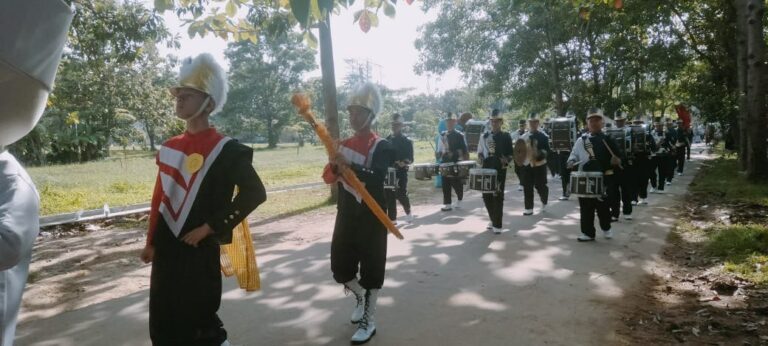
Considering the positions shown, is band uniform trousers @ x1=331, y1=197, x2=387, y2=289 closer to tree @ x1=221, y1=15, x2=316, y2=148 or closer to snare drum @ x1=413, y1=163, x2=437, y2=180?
snare drum @ x1=413, y1=163, x2=437, y2=180

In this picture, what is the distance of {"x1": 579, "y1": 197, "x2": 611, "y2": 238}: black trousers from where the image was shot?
7285mm

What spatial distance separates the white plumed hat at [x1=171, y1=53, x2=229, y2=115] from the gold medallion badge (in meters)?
0.34

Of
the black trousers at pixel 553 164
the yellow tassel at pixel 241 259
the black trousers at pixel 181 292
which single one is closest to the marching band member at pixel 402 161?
the yellow tassel at pixel 241 259

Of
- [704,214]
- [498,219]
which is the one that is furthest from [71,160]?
[704,214]

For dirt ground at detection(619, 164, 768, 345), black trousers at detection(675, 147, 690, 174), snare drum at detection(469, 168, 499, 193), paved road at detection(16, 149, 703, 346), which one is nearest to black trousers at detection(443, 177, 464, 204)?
snare drum at detection(469, 168, 499, 193)

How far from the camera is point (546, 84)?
25.0 m

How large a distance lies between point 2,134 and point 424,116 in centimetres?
4818

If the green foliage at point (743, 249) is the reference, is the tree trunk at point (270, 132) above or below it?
above

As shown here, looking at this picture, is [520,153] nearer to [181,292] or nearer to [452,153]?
[452,153]

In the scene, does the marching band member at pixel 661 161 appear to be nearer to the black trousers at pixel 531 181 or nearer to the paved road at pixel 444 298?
the black trousers at pixel 531 181

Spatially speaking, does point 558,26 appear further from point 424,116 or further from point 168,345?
point 424,116

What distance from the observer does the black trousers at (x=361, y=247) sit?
3.88 m

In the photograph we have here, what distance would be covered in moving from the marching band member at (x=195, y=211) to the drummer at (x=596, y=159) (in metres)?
5.98

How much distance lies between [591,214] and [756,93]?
7.32 metres
